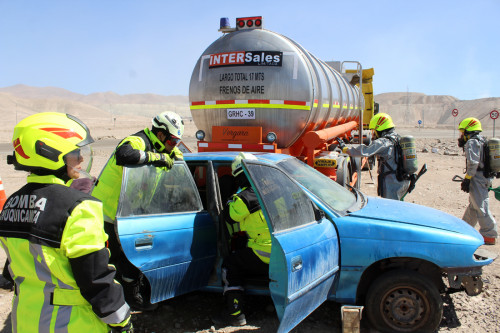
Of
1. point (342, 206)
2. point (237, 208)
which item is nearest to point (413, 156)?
point (342, 206)

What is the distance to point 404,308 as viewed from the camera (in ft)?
11.6

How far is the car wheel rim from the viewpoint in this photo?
3.49 metres

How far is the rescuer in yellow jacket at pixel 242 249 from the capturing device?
3.53 m

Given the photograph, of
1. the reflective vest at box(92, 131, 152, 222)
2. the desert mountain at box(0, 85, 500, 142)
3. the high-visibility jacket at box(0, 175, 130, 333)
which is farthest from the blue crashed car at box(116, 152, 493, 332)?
the desert mountain at box(0, 85, 500, 142)

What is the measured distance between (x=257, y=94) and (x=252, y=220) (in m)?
3.06

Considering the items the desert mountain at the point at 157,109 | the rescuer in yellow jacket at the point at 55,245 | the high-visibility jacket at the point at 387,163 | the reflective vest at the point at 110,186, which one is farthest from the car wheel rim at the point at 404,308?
the desert mountain at the point at 157,109

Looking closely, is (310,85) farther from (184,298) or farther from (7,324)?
(7,324)

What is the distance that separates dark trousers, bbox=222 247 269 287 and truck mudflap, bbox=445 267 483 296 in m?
1.64

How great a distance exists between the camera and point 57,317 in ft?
6.10

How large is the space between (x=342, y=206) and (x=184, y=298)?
80.7 inches

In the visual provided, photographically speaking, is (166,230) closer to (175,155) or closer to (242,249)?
(242,249)

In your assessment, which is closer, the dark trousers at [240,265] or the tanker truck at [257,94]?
the dark trousers at [240,265]

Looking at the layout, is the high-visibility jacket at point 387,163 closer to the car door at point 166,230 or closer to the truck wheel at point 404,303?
the truck wheel at point 404,303

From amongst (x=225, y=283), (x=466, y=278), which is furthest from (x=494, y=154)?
(x=225, y=283)
